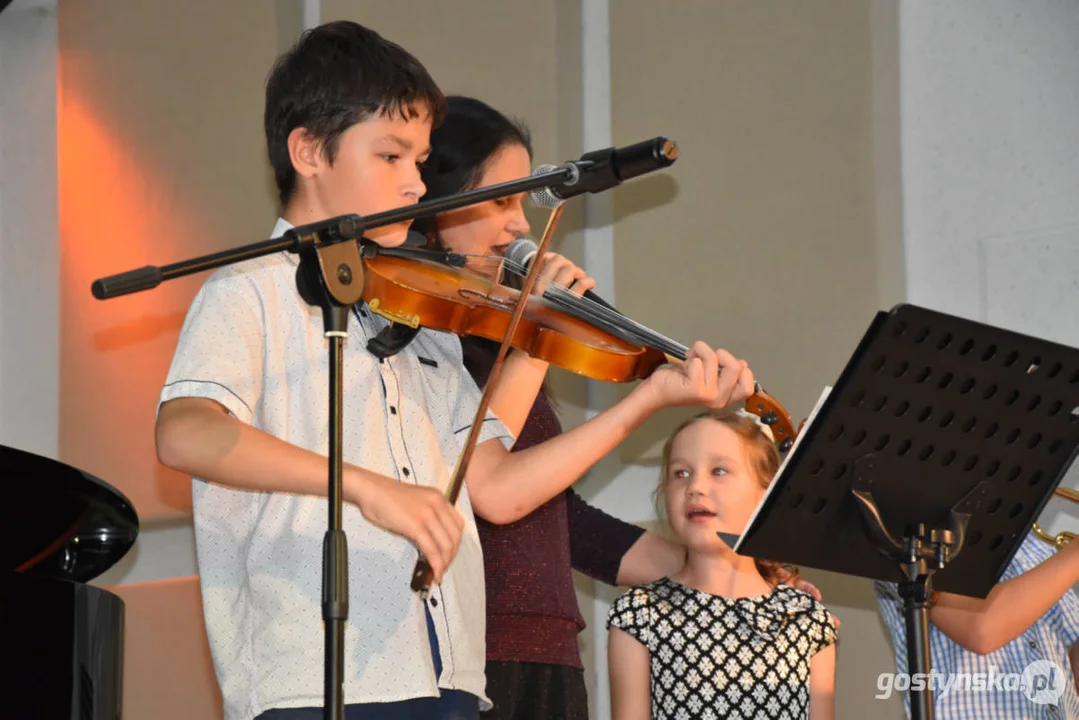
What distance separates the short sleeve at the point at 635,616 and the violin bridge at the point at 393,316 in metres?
0.70

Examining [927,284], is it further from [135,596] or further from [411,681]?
[135,596]

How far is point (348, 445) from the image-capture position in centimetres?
183

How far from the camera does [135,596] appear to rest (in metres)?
3.64

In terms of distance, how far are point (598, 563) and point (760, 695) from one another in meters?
0.49

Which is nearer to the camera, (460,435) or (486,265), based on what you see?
(460,435)

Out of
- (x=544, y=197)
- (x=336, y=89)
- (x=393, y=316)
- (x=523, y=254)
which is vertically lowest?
(x=393, y=316)

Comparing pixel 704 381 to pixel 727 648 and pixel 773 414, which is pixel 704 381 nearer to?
pixel 773 414

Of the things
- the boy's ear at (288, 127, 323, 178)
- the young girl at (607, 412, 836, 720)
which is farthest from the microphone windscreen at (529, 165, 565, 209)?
the young girl at (607, 412, 836, 720)

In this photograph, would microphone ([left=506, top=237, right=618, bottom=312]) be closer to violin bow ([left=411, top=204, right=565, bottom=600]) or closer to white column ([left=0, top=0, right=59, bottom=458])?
violin bow ([left=411, top=204, right=565, bottom=600])

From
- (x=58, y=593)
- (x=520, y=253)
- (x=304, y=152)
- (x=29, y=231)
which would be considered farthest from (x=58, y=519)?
(x=29, y=231)

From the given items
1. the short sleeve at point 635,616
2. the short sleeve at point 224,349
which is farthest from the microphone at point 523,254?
the short sleeve at point 224,349

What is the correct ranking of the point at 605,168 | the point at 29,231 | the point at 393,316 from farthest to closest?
the point at 29,231 → the point at 393,316 → the point at 605,168

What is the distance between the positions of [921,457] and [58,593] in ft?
3.77

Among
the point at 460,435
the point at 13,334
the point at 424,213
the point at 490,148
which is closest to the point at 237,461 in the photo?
the point at 424,213
